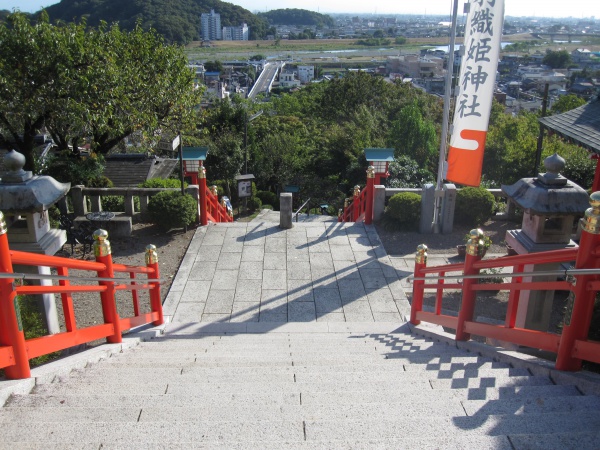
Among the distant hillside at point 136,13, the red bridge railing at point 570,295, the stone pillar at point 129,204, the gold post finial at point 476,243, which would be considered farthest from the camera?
the distant hillside at point 136,13

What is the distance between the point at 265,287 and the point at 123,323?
3.16 meters

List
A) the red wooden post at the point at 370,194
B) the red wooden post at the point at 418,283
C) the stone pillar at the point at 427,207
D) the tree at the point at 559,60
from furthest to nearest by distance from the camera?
the tree at the point at 559,60, the red wooden post at the point at 370,194, the stone pillar at the point at 427,207, the red wooden post at the point at 418,283

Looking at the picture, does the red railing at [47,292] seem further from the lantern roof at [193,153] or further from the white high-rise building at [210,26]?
the white high-rise building at [210,26]

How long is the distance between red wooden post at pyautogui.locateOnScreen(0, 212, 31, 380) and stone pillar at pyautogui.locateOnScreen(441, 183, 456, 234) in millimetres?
9142

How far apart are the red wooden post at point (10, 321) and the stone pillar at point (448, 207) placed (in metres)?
9.14

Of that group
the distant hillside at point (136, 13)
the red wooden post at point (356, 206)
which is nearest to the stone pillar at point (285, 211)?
the red wooden post at point (356, 206)

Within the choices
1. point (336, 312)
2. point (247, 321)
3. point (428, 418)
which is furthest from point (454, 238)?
point (428, 418)

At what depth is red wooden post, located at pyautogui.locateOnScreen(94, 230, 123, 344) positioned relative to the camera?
4.95 metres

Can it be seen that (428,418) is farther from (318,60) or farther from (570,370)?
(318,60)

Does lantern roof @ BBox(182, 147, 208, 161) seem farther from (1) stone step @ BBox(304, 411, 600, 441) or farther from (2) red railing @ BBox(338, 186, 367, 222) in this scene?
(1) stone step @ BBox(304, 411, 600, 441)

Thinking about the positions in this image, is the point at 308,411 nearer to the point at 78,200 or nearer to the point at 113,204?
the point at 78,200

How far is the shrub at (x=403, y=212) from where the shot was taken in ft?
36.5

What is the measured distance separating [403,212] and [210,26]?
553ft

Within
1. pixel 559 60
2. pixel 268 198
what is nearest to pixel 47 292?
pixel 268 198
